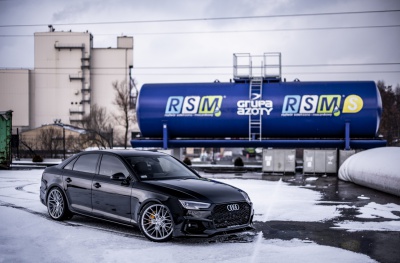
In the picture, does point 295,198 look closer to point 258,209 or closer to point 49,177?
point 258,209

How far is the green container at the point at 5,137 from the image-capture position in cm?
2359

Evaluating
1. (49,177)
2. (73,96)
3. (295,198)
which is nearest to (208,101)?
(295,198)

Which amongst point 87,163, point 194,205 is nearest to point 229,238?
point 194,205

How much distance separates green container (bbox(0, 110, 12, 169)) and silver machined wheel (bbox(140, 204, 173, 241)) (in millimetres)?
18729

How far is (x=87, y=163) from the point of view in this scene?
873 centimetres

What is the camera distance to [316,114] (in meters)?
22.6

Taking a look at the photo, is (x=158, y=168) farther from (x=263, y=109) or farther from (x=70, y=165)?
(x=263, y=109)

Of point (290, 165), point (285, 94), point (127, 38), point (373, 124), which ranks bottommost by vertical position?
point (290, 165)

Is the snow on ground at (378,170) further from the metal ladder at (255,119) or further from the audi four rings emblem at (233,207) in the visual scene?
the audi four rings emblem at (233,207)

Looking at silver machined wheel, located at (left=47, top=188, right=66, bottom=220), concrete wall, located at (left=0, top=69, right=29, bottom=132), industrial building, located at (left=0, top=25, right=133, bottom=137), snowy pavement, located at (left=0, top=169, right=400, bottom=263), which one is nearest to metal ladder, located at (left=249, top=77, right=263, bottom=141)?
snowy pavement, located at (left=0, top=169, right=400, bottom=263)

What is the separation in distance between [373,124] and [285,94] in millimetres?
4561

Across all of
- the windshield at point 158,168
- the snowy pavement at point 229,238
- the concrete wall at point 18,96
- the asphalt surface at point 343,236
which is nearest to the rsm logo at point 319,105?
the snowy pavement at point 229,238

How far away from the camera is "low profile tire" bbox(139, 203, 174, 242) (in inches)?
280

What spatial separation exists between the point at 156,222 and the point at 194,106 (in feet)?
54.5
